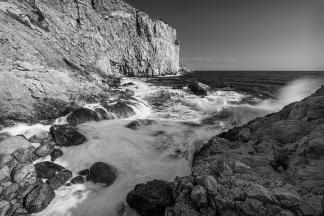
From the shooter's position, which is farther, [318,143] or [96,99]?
[96,99]

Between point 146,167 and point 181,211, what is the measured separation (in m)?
4.50

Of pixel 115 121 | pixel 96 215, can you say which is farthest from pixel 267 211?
pixel 115 121

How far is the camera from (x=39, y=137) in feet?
35.3

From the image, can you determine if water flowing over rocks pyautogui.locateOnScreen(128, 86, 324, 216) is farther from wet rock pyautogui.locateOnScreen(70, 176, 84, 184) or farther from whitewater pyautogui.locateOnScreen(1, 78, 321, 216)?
wet rock pyautogui.locateOnScreen(70, 176, 84, 184)

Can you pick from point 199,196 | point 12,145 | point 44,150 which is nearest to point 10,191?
point 44,150

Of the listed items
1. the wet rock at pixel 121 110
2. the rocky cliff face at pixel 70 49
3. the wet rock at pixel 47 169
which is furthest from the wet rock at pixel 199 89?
the wet rock at pixel 47 169

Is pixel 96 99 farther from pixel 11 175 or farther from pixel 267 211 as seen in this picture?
pixel 267 211

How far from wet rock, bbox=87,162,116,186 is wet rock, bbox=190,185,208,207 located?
174 inches

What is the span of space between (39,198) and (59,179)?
3.62ft

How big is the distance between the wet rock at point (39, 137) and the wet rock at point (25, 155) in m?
1.41

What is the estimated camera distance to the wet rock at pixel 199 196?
4.76 m

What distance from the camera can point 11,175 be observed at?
24.8 ft

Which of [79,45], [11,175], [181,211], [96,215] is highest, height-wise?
[79,45]

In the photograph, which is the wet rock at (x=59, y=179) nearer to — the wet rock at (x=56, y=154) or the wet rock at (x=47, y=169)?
the wet rock at (x=47, y=169)
